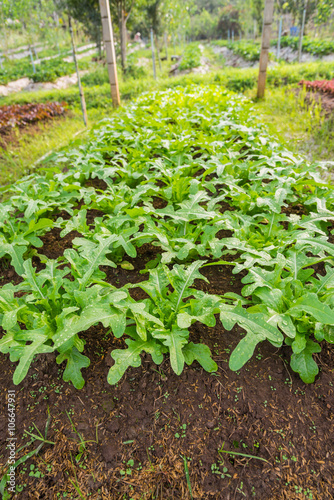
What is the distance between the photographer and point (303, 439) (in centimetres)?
131

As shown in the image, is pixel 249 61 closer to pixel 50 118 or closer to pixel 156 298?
pixel 50 118

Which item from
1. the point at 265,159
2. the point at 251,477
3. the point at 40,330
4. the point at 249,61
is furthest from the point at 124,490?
the point at 249,61

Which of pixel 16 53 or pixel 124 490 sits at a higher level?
pixel 16 53

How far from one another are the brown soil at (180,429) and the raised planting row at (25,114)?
22.8 ft

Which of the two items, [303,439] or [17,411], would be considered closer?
[303,439]

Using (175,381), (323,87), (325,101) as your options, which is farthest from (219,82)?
(175,381)

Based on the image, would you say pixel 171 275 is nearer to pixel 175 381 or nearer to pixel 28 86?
pixel 175 381

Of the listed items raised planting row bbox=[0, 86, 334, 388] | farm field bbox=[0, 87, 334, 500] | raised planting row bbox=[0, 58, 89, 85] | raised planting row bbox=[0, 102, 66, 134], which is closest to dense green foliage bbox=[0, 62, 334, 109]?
raised planting row bbox=[0, 102, 66, 134]

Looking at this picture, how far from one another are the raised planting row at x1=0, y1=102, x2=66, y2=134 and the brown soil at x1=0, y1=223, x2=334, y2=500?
22.8ft

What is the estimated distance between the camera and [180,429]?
1371 millimetres

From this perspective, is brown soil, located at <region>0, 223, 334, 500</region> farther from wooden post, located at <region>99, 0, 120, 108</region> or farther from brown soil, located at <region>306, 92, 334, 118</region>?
wooden post, located at <region>99, 0, 120, 108</region>

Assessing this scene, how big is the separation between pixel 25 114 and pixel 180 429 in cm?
853

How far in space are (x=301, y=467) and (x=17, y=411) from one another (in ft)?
4.28

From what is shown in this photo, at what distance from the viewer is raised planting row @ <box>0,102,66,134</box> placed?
7.02 meters
